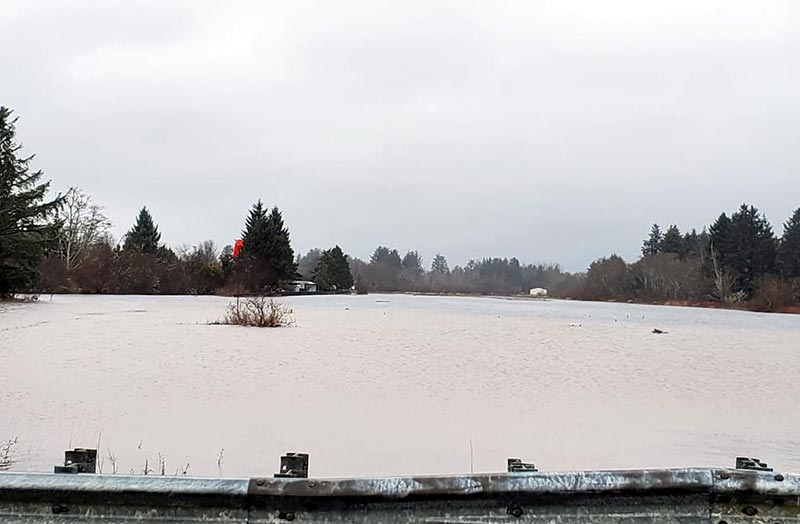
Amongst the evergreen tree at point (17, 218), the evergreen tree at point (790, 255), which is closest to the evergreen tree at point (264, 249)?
the evergreen tree at point (17, 218)

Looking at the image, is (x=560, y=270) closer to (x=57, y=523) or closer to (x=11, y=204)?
(x=11, y=204)

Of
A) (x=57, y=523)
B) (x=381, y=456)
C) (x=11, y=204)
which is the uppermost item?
(x=11, y=204)

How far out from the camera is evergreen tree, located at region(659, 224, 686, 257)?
78.2 m

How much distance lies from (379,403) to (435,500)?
6511 millimetres

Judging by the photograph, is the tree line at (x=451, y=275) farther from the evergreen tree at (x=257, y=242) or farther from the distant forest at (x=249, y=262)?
the evergreen tree at (x=257, y=242)

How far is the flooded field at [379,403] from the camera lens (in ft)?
19.1

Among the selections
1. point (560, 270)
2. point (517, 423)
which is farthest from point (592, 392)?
point (560, 270)

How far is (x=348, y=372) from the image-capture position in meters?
10.7

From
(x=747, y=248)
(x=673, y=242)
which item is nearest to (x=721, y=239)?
(x=747, y=248)

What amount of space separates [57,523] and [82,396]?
6727mm

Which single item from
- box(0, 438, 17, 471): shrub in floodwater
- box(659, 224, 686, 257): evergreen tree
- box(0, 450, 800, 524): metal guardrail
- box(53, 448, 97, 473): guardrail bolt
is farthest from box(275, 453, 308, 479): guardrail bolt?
box(659, 224, 686, 257): evergreen tree

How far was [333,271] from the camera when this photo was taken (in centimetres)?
7169

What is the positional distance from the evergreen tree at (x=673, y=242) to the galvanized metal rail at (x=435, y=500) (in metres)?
80.3

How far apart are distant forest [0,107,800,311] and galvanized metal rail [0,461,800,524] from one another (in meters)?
28.5
